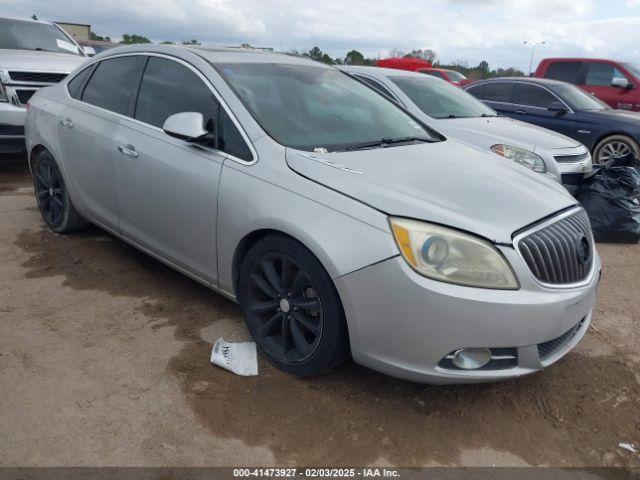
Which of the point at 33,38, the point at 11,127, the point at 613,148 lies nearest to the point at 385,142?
the point at 11,127

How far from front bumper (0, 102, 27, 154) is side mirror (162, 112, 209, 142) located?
4.51 metres

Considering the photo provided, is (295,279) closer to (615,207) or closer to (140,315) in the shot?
(140,315)

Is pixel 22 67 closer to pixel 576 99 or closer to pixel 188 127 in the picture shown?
pixel 188 127

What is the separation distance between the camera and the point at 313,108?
340 centimetres

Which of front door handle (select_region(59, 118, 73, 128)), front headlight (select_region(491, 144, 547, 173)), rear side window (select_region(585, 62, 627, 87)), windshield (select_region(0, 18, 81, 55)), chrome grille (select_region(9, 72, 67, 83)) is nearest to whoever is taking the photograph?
front door handle (select_region(59, 118, 73, 128))

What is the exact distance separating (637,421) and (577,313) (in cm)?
65

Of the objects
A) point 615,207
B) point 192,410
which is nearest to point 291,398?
point 192,410

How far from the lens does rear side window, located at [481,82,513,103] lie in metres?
9.16

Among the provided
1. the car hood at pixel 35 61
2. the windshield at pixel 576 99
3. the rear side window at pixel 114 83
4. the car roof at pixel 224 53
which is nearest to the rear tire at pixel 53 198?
the rear side window at pixel 114 83

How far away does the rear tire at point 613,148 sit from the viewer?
7789 mm

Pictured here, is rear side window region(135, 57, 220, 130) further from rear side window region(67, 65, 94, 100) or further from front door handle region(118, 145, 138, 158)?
rear side window region(67, 65, 94, 100)

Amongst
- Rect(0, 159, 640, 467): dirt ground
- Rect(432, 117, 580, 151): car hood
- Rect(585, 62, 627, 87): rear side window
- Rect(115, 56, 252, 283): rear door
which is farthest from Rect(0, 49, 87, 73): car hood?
Rect(585, 62, 627, 87): rear side window

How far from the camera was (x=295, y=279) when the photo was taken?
273 centimetres

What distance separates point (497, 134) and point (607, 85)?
6344 mm
